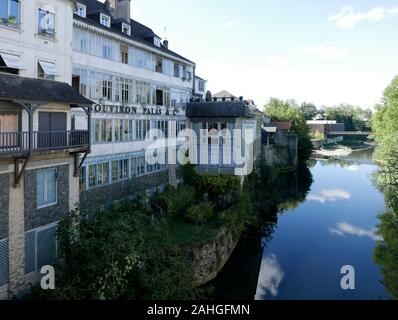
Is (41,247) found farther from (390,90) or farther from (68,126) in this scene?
(390,90)

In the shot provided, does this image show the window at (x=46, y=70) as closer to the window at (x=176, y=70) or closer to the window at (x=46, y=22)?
the window at (x=46, y=22)

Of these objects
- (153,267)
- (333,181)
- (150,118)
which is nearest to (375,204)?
(333,181)

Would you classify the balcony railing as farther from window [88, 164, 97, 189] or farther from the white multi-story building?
window [88, 164, 97, 189]

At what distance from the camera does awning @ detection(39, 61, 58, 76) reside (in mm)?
16983

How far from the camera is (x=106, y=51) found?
946 inches

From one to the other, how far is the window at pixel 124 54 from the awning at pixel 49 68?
8551 mm

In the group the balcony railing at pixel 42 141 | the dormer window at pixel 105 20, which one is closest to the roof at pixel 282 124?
the dormer window at pixel 105 20

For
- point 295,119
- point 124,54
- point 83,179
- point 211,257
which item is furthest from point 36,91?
point 295,119

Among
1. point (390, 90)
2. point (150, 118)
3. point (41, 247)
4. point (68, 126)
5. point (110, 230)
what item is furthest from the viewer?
point (390, 90)

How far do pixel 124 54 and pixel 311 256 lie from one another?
1895 centimetres

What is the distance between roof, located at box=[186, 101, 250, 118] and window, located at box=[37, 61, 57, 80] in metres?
18.4
